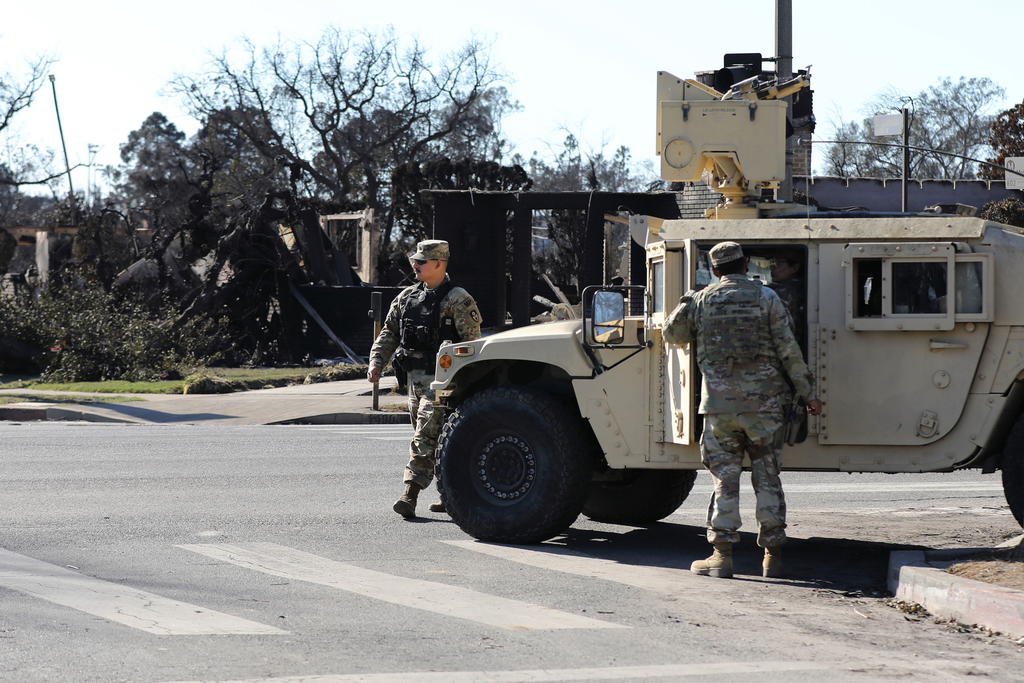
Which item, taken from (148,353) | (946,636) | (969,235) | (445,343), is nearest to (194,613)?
(445,343)

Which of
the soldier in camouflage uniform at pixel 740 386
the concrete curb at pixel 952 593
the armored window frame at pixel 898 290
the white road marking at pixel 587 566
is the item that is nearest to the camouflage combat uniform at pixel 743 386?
the soldier in camouflage uniform at pixel 740 386

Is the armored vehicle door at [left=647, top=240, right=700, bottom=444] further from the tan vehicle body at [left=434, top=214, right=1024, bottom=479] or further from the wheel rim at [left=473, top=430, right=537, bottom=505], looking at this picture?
the wheel rim at [left=473, top=430, right=537, bottom=505]

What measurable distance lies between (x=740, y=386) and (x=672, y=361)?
1.91ft

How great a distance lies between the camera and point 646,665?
14.9ft

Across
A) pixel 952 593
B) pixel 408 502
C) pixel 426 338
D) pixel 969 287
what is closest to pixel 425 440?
pixel 408 502

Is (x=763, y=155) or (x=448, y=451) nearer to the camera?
(x=448, y=451)

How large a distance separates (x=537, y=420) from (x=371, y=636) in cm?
224

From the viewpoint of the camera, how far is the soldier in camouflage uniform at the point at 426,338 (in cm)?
806

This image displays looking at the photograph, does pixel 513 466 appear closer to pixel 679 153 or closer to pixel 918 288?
pixel 679 153

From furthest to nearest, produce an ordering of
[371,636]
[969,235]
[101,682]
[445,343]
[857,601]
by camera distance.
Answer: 1. [445,343]
2. [969,235]
3. [857,601]
4. [371,636]
5. [101,682]

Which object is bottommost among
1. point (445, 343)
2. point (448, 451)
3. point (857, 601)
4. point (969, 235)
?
point (857, 601)

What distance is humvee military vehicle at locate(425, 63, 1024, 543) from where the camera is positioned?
6.24 m

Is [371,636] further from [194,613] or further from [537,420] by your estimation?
[537,420]

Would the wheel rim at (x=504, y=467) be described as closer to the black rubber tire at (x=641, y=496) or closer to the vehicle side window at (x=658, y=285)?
the black rubber tire at (x=641, y=496)
